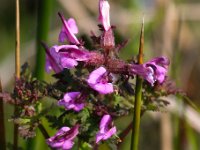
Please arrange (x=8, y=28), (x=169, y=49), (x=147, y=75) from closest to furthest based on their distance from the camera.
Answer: (x=147, y=75), (x=169, y=49), (x=8, y=28)

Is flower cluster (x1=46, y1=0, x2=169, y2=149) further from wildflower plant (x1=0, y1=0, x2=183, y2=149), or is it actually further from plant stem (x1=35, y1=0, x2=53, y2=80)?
plant stem (x1=35, y1=0, x2=53, y2=80)

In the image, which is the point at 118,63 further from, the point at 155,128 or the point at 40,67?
the point at 155,128

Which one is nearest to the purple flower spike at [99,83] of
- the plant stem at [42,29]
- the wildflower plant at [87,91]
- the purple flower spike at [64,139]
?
the wildflower plant at [87,91]

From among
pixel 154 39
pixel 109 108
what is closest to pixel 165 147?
pixel 154 39

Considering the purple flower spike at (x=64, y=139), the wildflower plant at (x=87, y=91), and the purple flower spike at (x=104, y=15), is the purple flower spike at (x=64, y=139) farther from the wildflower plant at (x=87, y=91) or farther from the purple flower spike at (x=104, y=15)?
the purple flower spike at (x=104, y=15)

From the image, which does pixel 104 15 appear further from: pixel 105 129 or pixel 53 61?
pixel 105 129
